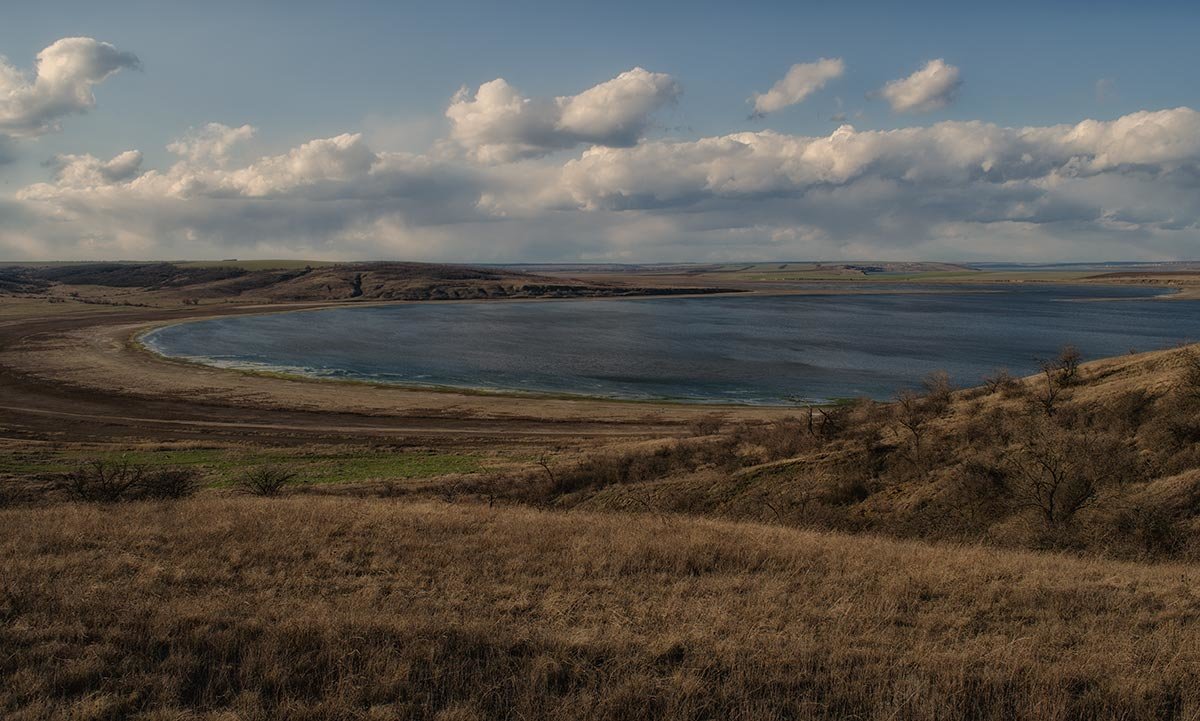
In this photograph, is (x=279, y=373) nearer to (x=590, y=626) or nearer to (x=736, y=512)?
(x=736, y=512)

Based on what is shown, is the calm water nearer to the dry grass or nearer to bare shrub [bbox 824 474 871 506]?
bare shrub [bbox 824 474 871 506]

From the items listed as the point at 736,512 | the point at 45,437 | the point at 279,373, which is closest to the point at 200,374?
the point at 279,373

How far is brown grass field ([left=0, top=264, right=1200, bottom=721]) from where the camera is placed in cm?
606

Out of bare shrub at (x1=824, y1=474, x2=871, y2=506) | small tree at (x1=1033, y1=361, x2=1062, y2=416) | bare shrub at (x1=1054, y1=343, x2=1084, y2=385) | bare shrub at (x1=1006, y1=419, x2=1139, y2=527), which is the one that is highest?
bare shrub at (x1=1054, y1=343, x2=1084, y2=385)

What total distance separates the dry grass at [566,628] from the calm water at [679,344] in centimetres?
3007

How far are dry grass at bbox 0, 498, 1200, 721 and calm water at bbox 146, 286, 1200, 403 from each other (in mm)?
30066

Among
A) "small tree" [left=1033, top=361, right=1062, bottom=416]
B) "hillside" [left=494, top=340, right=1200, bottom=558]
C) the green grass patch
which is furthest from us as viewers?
the green grass patch

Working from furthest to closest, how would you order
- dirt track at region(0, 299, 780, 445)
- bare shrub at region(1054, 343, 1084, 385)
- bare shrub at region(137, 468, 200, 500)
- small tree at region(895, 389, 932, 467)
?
1. dirt track at region(0, 299, 780, 445)
2. bare shrub at region(1054, 343, 1084, 385)
3. small tree at region(895, 389, 932, 467)
4. bare shrub at region(137, 468, 200, 500)

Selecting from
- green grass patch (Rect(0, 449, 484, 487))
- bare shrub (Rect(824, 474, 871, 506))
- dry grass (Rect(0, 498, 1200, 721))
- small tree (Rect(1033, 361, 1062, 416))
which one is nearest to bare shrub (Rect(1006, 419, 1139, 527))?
small tree (Rect(1033, 361, 1062, 416))

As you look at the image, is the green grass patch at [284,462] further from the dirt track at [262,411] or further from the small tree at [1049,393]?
the small tree at [1049,393]

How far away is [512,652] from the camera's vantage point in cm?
691

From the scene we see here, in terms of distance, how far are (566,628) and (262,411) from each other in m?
46.0

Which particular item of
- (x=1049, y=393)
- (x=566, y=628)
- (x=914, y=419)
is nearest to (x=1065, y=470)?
(x=914, y=419)

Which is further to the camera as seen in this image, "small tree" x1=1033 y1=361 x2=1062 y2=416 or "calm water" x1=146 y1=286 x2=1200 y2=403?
"calm water" x1=146 y1=286 x2=1200 y2=403
